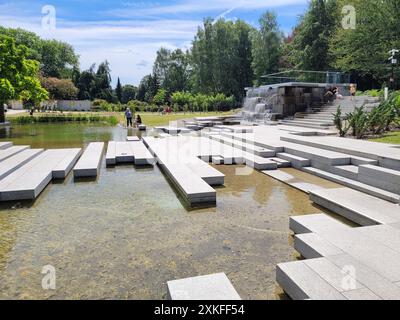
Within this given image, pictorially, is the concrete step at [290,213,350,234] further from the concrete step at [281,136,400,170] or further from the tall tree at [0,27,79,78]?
the tall tree at [0,27,79,78]

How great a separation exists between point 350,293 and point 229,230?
87.2 inches

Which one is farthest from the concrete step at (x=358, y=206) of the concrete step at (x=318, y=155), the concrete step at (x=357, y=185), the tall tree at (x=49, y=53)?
the tall tree at (x=49, y=53)

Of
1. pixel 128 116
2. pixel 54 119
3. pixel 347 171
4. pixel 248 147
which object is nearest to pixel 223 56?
pixel 54 119

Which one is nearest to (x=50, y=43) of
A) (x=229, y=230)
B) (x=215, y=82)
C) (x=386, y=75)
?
(x=215, y=82)

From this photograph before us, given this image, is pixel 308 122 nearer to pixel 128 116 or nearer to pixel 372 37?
pixel 128 116

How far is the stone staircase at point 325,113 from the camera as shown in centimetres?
1494

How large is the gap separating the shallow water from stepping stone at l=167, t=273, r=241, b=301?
0.29 meters

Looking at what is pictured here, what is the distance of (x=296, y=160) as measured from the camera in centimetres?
866

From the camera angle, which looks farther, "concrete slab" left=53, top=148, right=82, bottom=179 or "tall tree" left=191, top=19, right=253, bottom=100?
"tall tree" left=191, top=19, right=253, bottom=100

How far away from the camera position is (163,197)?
6395 millimetres

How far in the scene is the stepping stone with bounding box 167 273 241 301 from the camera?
111 inches

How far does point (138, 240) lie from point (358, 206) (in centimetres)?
336

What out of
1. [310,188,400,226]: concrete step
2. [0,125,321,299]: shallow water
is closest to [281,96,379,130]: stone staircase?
[310,188,400,226]: concrete step
